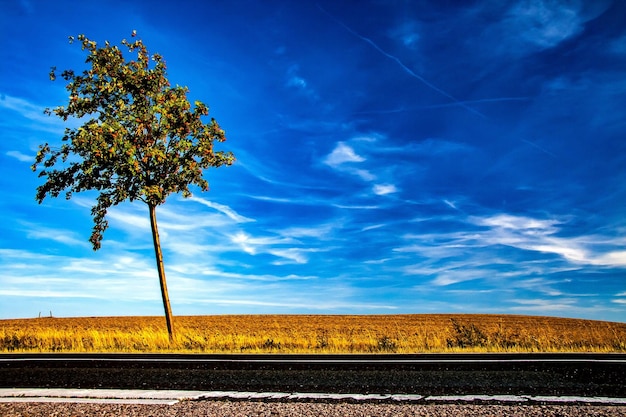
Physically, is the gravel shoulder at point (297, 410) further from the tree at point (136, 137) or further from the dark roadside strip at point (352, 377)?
the tree at point (136, 137)

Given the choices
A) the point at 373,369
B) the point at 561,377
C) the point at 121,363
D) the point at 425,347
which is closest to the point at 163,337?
the point at 121,363

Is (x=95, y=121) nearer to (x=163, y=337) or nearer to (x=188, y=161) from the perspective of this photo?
(x=188, y=161)

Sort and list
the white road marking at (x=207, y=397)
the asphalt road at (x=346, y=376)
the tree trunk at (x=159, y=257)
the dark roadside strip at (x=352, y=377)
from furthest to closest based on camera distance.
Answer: the tree trunk at (x=159, y=257), the asphalt road at (x=346, y=376), the dark roadside strip at (x=352, y=377), the white road marking at (x=207, y=397)

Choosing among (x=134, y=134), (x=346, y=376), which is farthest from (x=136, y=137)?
(x=346, y=376)

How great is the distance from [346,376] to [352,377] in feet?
0.48

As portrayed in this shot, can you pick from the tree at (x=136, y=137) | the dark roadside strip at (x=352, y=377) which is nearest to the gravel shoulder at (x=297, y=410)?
the dark roadside strip at (x=352, y=377)

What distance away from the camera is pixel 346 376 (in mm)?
8078

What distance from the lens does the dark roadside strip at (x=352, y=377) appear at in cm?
691

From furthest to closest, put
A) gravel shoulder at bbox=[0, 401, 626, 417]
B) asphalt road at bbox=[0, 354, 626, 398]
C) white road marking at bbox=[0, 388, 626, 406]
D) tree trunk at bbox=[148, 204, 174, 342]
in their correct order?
tree trunk at bbox=[148, 204, 174, 342] → asphalt road at bbox=[0, 354, 626, 398] → white road marking at bbox=[0, 388, 626, 406] → gravel shoulder at bbox=[0, 401, 626, 417]

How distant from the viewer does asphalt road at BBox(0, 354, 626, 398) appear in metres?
7.04

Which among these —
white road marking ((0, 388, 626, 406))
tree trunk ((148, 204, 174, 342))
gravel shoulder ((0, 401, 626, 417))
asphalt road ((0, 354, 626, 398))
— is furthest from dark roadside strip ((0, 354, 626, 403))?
tree trunk ((148, 204, 174, 342))

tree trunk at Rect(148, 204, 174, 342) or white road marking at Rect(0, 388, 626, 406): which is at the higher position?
tree trunk at Rect(148, 204, 174, 342)

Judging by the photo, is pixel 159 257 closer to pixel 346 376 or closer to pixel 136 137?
pixel 136 137

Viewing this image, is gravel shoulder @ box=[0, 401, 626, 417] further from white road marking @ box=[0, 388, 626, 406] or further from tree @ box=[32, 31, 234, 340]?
tree @ box=[32, 31, 234, 340]
